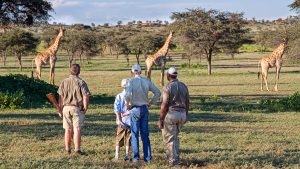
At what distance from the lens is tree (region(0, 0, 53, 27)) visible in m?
24.7

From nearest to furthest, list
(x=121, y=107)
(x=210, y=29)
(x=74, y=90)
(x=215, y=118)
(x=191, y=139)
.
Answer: (x=121, y=107)
(x=74, y=90)
(x=191, y=139)
(x=215, y=118)
(x=210, y=29)

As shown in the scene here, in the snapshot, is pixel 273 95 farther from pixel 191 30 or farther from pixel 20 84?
pixel 191 30

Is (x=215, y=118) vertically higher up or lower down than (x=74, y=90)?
lower down

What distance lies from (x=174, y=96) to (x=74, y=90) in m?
2.11

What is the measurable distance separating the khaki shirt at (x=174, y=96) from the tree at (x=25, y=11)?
54.0 ft

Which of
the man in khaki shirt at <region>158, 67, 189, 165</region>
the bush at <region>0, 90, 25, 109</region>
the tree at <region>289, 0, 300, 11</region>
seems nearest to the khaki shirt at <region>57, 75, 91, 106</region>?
the man in khaki shirt at <region>158, 67, 189, 165</region>

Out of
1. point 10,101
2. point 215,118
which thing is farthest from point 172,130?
point 10,101

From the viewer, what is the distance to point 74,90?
1052cm

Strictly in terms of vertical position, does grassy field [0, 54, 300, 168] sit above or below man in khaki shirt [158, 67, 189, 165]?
below

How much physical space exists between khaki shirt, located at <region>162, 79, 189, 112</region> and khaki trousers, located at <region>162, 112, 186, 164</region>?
Answer: 0.37ft

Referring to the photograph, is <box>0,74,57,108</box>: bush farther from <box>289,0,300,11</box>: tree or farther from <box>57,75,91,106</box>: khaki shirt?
<box>289,0,300,11</box>: tree

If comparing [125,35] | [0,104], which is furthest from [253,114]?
[125,35]

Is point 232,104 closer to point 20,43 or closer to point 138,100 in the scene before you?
point 138,100

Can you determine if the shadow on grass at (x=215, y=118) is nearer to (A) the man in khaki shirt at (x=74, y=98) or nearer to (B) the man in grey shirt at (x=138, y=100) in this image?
(A) the man in khaki shirt at (x=74, y=98)
